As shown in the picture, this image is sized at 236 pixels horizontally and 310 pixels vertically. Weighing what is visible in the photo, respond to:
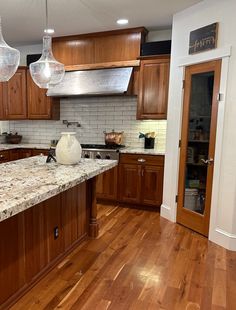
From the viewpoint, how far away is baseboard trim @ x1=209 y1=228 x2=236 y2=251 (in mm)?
2893

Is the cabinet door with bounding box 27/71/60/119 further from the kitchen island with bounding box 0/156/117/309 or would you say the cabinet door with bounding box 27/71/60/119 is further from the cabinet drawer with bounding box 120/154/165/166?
the kitchen island with bounding box 0/156/117/309

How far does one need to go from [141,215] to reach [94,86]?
218 cm

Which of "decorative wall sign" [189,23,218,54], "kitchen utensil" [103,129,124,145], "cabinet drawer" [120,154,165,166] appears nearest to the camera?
"decorative wall sign" [189,23,218,54]

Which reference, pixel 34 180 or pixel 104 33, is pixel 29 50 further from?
pixel 34 180

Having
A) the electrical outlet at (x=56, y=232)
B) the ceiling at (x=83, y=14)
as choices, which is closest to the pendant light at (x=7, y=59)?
the ceiling at (x=83, y=14)

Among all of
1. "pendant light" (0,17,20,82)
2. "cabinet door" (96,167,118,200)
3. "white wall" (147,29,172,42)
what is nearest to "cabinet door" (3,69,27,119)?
"cabinet door" (96,167,118,200)

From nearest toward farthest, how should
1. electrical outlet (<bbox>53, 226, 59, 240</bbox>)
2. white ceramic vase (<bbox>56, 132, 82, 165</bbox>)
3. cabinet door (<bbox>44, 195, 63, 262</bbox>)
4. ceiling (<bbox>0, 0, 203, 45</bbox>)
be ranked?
cabinet door (<bbox>44, 195, 63, 262</bbox>)
electrical outlet (<bbox>53, 226, 59, 240</bbox>)
white ceramic vase (<bbox>56, 132, 82, 165</bbox>)
ceiling (<bbox>0, 0, 203, 45</bbox>)

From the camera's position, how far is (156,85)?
3977 mm

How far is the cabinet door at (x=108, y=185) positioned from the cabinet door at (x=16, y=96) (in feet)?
6.65

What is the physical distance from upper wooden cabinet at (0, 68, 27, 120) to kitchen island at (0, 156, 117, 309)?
7.55 feet

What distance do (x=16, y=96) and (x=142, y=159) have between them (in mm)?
2788

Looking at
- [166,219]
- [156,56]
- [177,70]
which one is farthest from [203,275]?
[156,56]

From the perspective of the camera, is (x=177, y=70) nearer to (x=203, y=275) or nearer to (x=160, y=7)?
(x=160, y=7)

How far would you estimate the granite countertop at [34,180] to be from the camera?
5.01ft
